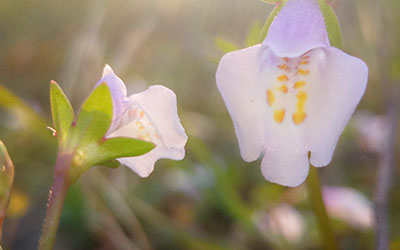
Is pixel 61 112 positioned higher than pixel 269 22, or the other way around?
pixel 269 22

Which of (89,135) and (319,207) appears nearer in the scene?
(89,135)

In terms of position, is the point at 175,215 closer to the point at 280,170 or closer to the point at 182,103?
the point at 182,103

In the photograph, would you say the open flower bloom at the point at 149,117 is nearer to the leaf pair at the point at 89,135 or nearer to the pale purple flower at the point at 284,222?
the leaf pair at the point at 89,135

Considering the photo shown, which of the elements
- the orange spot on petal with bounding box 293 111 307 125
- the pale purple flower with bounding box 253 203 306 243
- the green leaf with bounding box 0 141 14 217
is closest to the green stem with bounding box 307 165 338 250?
the orange spot on petal with bounding box 293 111 307 125

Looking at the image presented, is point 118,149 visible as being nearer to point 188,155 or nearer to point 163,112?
point 163,112

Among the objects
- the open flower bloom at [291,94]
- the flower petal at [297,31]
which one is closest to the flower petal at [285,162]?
the open flower bloom at [291,94]

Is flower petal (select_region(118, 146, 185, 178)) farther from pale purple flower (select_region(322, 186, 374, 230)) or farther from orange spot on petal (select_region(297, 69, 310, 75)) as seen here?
pale purple flower (select_region(322, 186, 374, 230))

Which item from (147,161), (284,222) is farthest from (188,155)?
(147,161)
